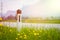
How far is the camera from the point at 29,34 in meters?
1.91

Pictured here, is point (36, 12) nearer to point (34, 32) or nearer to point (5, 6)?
point (34, 32)

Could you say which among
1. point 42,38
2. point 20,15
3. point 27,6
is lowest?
point 42,38

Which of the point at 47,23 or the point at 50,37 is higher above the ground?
the point at 47,23

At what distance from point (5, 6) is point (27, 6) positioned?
0.30m

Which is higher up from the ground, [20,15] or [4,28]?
[20,15]

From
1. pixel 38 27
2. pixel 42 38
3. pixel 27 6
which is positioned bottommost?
pixel 42 38

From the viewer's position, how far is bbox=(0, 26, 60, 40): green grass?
1892mm

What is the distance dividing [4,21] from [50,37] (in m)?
0.64

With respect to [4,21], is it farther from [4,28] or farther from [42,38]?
[42,38]

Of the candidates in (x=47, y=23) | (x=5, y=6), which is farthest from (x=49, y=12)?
(x=5, y=6)

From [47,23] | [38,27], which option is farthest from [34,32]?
[47,23]

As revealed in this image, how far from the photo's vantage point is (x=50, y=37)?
1.89 metres

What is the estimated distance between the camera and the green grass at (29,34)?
1892 millimetres

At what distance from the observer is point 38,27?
194cm
